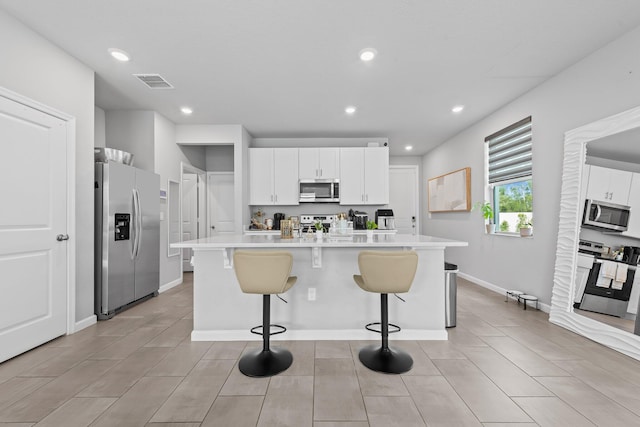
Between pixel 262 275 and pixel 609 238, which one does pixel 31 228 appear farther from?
pixel 609 238

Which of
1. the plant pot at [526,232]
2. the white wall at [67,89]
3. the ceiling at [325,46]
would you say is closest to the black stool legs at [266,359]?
the white wall at [67,89]

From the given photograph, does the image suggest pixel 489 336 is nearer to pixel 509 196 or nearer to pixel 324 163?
pixel 509 196

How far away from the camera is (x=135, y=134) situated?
169 inches

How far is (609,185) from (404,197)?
177 inches

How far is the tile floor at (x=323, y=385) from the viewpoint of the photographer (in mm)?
1655

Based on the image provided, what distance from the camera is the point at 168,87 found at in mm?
3518

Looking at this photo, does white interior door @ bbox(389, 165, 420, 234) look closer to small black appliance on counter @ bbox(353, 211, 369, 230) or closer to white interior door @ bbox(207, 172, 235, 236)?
small black appliance on counter @ bbox(353, 211, 369, 230)

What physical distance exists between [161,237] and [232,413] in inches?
134

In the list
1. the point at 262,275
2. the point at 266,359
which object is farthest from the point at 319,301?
the point at 262,275

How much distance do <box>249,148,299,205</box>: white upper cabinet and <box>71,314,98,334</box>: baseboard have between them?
111 inches

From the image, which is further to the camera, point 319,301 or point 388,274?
point 319,301

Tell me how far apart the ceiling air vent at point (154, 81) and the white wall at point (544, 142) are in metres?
4.36

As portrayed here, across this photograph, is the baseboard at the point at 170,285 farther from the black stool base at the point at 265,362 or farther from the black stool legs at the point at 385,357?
the black stool legs at the point at 385,357

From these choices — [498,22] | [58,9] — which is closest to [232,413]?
A: [58,9]
